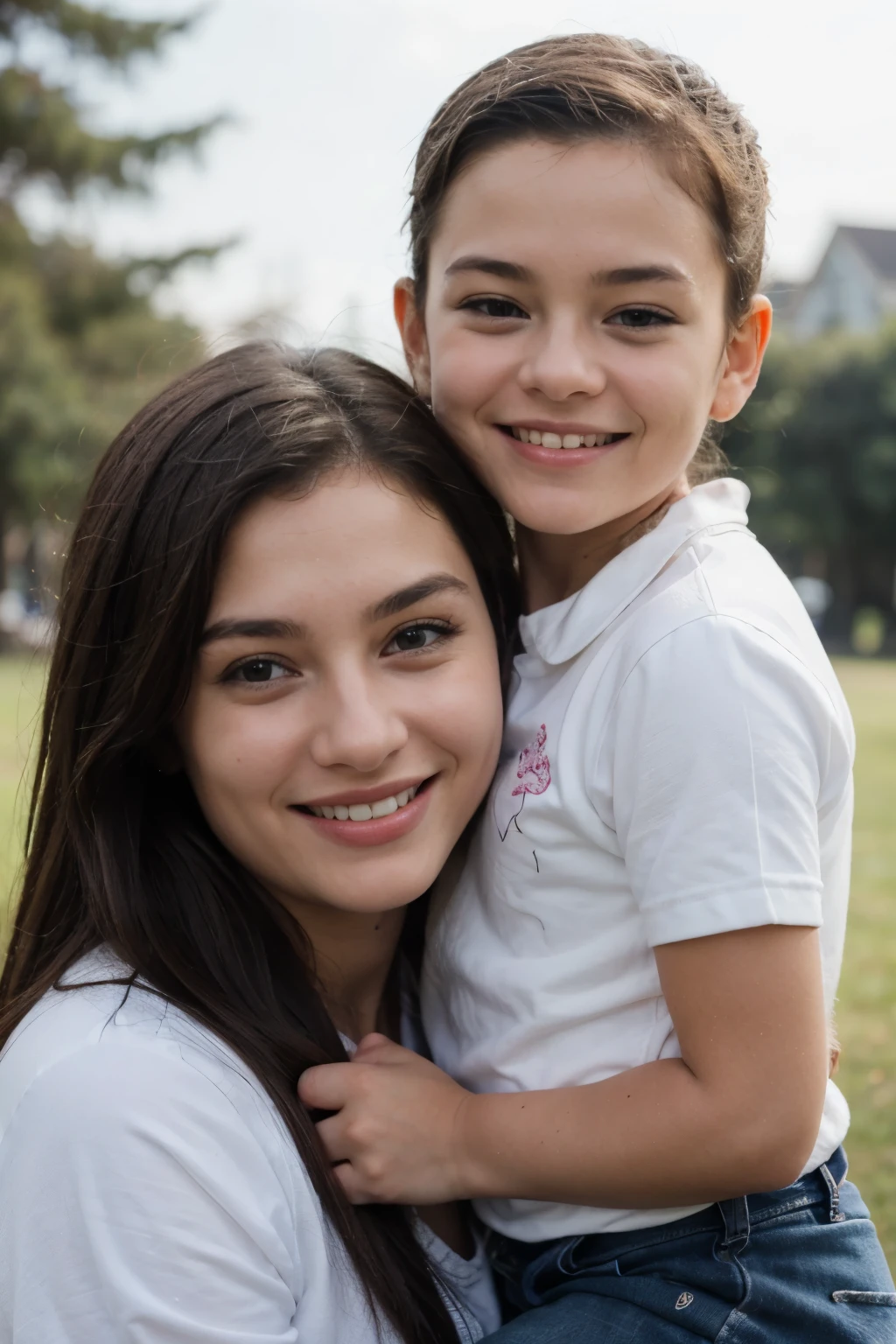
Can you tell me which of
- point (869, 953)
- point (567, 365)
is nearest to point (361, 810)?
point (567, 365)

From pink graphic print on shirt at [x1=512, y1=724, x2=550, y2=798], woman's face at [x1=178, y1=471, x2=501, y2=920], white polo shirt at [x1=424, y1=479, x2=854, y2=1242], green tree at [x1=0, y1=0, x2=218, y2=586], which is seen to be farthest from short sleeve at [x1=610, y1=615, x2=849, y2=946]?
green tree at [x1=0, y1=0, x2=218, y2=586]

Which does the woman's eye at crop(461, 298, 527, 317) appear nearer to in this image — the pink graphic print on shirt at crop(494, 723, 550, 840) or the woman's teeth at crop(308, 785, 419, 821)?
the pink graphic print on shirt at crop(494, 723, 550, 840)

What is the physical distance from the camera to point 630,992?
195 centimetres

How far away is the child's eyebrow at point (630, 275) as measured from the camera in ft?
6.86

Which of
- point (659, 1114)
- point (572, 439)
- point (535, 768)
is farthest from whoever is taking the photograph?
point (572, 439)

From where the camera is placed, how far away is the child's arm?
1779 mm

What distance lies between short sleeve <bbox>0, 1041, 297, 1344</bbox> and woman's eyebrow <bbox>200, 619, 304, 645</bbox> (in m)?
0.59

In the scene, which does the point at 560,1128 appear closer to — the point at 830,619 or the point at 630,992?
the point at 630,992

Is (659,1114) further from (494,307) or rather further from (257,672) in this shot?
(494,307)

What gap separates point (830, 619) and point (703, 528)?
109ft

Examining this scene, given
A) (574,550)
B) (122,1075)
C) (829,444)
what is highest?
(574,550)

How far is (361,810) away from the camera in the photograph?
6.54 ft

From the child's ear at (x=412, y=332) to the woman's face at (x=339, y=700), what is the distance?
58cm

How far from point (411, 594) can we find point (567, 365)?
1.49 ft
